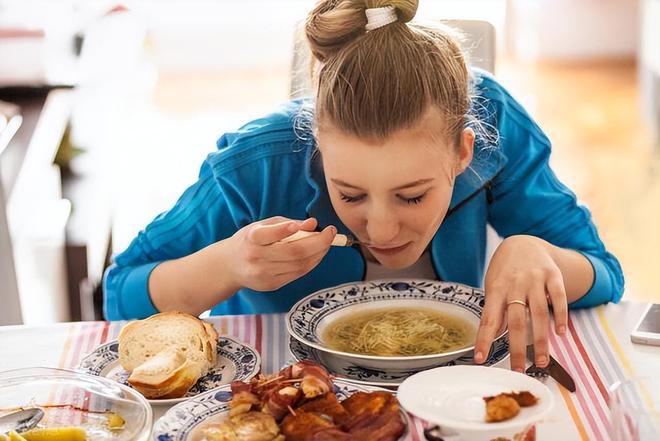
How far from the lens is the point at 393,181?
1.34 metres

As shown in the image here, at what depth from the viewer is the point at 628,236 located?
3.63 meters

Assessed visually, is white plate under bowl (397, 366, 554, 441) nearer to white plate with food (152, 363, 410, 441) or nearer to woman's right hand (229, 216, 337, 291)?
white plate with food (152, 363, 410, 441)

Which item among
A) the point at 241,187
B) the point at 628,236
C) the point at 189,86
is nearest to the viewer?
the point at 241,187

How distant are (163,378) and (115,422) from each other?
0.14m

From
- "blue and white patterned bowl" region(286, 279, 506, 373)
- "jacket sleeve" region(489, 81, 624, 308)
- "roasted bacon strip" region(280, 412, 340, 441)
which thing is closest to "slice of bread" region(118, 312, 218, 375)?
"blue and white patterned bowl" region(286, 279, 506, 373)

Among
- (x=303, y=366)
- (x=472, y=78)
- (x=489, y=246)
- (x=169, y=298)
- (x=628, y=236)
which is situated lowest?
(x=628, y=236)

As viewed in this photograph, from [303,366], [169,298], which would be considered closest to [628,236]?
[169,298]

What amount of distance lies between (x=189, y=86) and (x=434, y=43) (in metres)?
4.29

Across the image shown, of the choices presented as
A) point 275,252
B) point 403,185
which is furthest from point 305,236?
point 403,185

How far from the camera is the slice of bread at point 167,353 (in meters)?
1.16

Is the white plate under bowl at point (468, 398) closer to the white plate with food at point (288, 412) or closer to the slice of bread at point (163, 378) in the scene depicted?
the white plate with food at point (288, 412)

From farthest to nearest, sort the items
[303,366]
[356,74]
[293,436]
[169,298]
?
1. [169,298]
2. [356,74]
3. [303,366]
4. [293,436]

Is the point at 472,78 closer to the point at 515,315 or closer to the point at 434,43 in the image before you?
the point at 434,43

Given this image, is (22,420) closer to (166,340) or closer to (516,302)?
(166,340)
